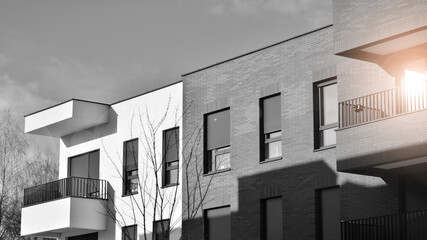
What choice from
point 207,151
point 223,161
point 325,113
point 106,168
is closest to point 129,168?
point 106,168

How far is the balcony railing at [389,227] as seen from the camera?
24.6 m

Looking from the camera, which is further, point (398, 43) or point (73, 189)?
point (73, 189)

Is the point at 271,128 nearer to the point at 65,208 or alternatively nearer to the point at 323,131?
the point at 323,131

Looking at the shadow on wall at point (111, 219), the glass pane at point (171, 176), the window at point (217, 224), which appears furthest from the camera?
the shadow on wall at point (111, 219)

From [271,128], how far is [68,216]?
9441mm

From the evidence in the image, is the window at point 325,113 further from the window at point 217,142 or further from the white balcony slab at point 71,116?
the white balcony slab at point 71,116

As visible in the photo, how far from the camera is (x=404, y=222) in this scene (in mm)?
24984

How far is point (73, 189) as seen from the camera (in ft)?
124

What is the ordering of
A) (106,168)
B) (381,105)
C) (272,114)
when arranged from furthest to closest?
1. (106,168)
2. (272,114)
3. (381,105)

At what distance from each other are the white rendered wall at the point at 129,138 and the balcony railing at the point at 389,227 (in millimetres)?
8467

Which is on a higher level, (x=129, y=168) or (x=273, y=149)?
(x=129, y=168)

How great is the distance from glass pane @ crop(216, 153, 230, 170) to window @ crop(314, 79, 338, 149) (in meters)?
4.28

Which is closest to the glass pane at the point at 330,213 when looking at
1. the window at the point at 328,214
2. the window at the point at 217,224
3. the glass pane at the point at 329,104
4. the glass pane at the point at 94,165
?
the window at the point at 328,214

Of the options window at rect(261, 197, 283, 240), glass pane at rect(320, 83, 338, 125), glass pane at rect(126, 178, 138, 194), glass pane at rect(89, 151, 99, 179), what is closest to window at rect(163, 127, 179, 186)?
glass pane at rect(126, 178, 138, 194)
